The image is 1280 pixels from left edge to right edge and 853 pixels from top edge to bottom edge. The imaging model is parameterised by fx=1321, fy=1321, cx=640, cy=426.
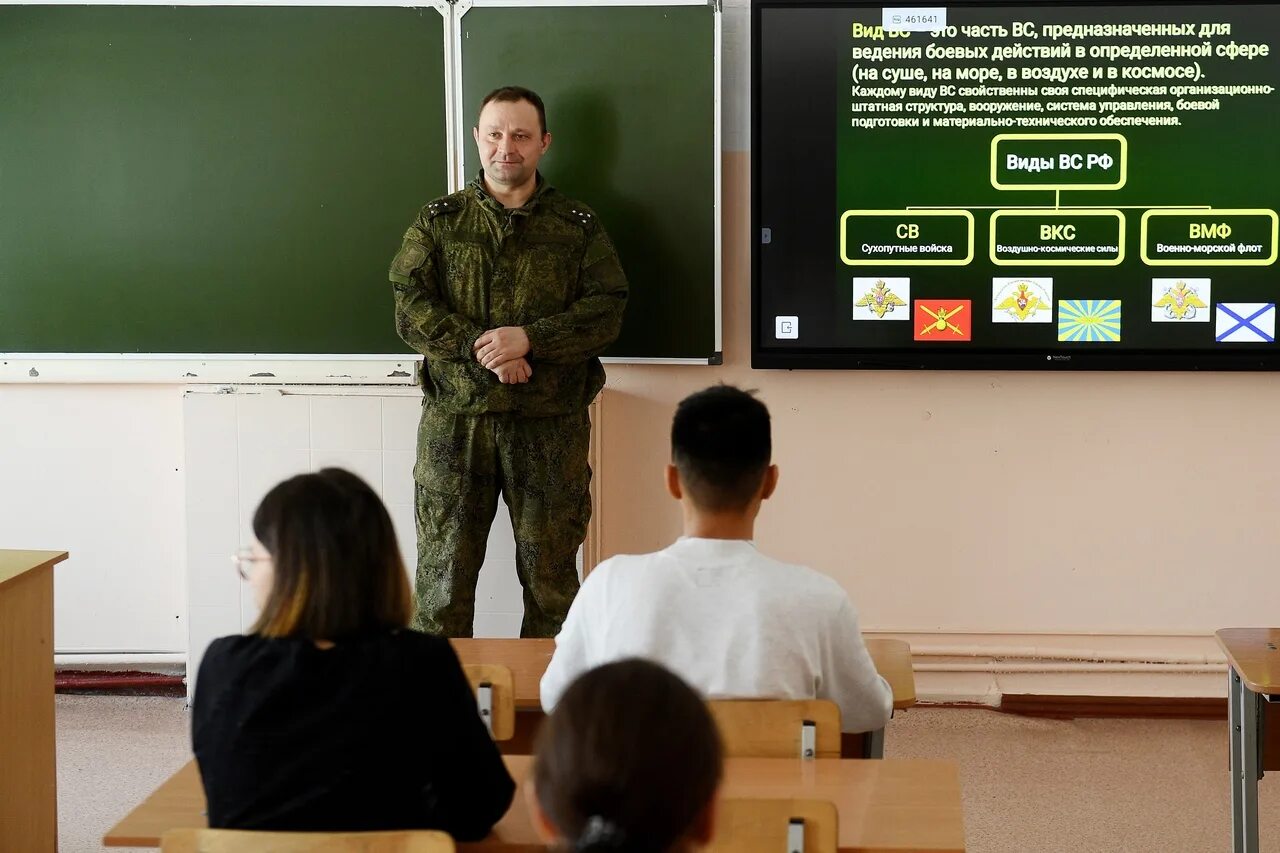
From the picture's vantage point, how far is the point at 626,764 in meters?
1.09

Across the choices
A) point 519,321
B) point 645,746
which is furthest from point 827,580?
point 519,321

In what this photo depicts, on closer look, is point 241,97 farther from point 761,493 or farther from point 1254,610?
point 1254,610

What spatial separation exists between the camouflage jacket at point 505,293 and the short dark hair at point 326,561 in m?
1.94

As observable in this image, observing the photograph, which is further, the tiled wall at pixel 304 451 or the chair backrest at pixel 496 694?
the tiled wall at pixel 304 451

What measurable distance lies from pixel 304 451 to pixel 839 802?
2750 mm

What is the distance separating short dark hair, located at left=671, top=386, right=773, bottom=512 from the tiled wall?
6.51 feet

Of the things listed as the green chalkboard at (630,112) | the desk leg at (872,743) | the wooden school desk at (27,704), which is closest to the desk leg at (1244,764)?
the desk leg at (872,743)

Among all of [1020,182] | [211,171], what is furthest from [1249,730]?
[211,171]

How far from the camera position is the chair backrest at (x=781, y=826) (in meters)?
1.54

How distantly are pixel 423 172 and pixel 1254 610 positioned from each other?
9.71ft

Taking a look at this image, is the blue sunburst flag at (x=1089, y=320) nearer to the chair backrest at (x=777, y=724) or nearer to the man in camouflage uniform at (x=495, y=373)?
the man in camouflage uniform at (x=495, y=373)

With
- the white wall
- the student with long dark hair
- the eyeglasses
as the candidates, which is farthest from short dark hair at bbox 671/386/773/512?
the white wall

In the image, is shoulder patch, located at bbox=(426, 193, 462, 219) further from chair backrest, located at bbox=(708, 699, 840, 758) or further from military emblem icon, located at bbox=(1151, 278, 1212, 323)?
chair backrest, located at bbox=(708, 699, 840, 758)

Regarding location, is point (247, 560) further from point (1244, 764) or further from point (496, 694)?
point (1244, 764)
